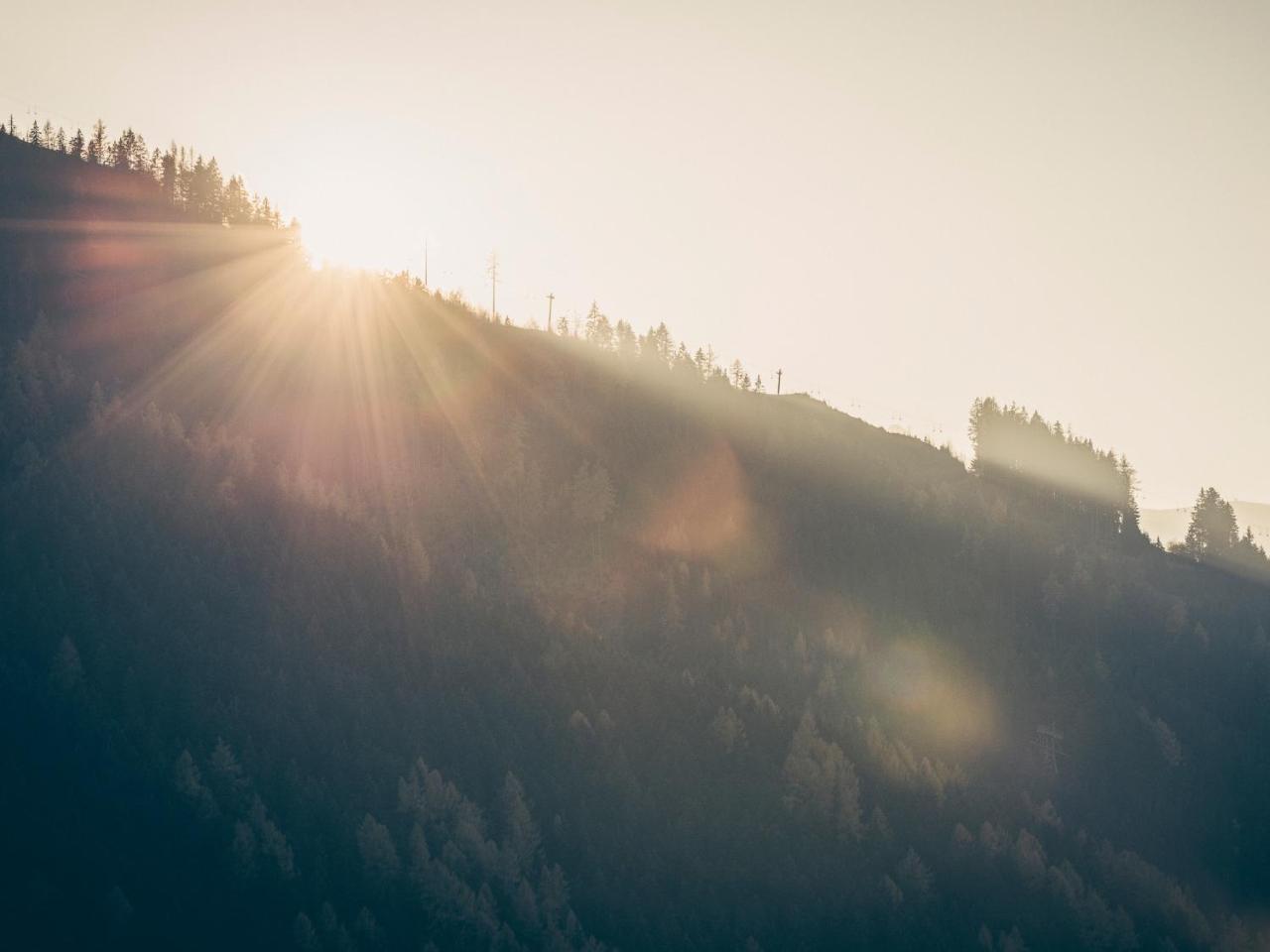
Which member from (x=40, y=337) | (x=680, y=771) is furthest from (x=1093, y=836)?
(x=40, y=337)

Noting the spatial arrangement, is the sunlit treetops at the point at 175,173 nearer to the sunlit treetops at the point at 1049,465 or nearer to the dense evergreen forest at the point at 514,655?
the dense evergreen forest at the point at 514,655

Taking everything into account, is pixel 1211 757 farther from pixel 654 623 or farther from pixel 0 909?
pixel 0 909

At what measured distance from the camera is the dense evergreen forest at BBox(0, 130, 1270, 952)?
74.8 m

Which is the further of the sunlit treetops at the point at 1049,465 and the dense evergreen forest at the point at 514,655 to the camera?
the sunlit treetops at the point at 1049,465

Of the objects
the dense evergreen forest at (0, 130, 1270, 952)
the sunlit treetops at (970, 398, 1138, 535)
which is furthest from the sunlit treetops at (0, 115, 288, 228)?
the sunlit treetops at (970, 398, 1138, 535)

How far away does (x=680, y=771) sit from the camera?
9831 cm

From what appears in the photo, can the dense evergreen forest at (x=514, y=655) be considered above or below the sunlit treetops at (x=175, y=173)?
below

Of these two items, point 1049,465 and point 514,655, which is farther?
point 1049,465

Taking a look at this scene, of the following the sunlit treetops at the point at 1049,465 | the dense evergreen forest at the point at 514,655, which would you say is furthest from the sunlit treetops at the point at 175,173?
the sunlit treetops at the point at 1049,465

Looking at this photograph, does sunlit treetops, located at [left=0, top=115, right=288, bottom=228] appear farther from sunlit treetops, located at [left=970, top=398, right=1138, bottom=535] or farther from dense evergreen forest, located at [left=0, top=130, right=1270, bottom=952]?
sunlit treetops, located at [left=970, top=398, right=1138, bottom=535]

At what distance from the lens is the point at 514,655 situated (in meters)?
102

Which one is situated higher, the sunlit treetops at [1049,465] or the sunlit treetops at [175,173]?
the sunlit treetops at [175,173]

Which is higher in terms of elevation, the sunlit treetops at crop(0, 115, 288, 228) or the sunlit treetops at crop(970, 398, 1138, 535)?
the sunlit treetops at crop(0, 115, 288, 228)

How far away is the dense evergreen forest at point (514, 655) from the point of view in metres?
74.8
